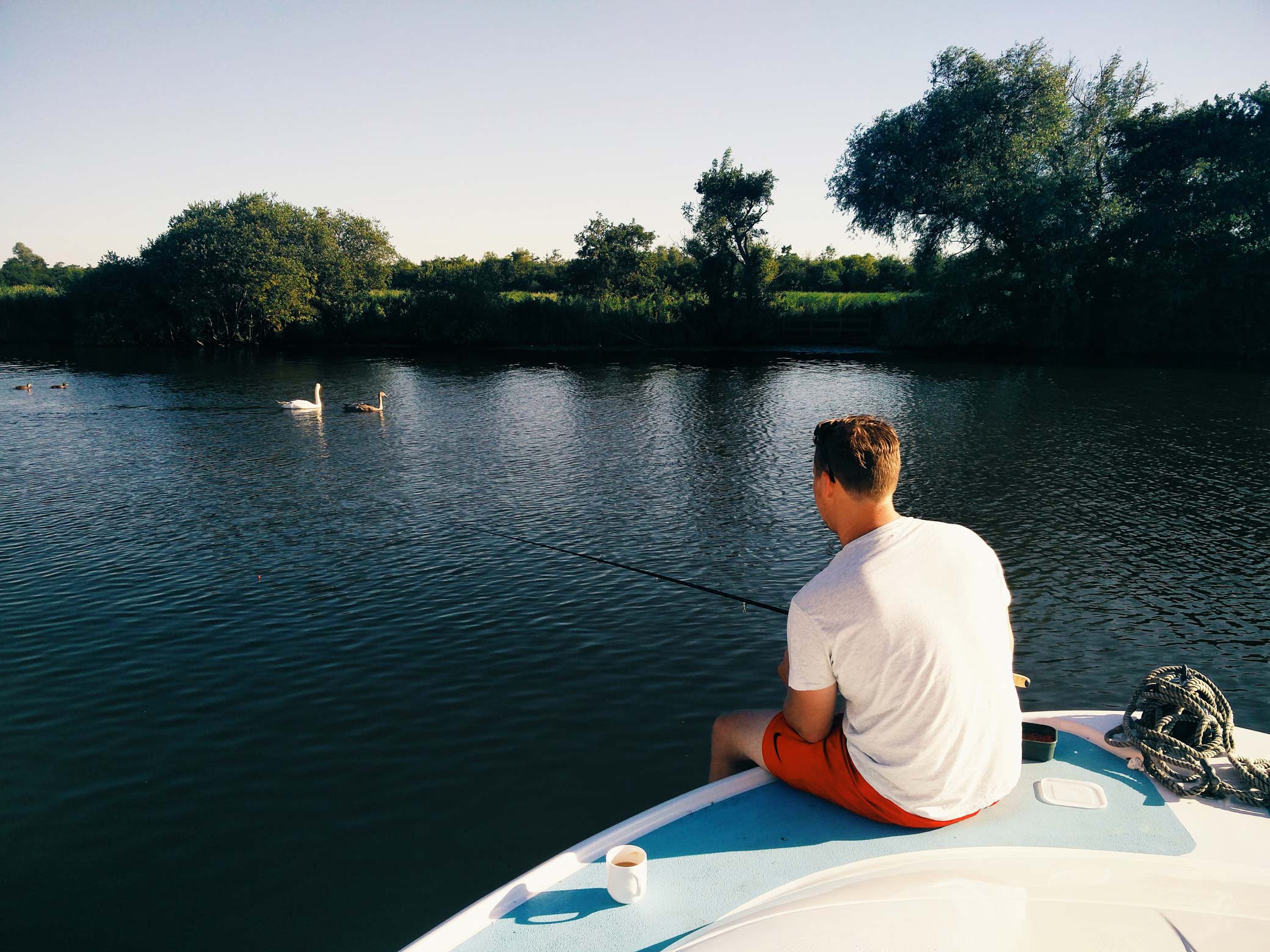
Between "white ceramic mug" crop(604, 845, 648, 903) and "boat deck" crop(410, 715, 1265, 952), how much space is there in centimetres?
4

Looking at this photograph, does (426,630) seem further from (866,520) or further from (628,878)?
(866,520)

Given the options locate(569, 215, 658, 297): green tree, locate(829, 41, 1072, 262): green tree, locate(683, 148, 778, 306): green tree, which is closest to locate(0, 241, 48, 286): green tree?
locate(569, 215, 658, 297): green tree

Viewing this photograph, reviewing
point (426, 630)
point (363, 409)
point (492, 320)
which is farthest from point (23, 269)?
point (426, 630)

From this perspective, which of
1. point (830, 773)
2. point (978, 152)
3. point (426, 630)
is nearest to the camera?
point (830, 773)

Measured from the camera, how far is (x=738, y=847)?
11.1 feet

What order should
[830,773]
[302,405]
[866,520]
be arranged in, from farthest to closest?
[302,405], [830,773], [866,520]

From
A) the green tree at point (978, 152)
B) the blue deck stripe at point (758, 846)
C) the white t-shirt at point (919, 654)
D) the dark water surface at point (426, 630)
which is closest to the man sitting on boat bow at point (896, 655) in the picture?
the white t-shirt at point (919, 654)

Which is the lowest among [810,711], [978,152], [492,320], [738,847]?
[738,847]

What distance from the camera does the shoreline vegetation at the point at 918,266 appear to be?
4094cm

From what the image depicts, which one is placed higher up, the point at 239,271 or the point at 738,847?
the point at 239,271

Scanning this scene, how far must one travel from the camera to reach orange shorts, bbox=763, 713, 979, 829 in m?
3.34

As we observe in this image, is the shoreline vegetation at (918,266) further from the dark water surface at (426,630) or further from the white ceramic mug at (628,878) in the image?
the white ceramic mug at (628,878)

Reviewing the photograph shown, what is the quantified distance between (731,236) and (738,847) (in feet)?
185

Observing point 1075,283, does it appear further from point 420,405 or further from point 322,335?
point 322,335
